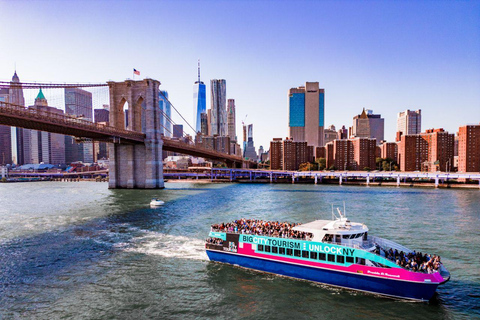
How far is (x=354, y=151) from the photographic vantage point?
160 metres

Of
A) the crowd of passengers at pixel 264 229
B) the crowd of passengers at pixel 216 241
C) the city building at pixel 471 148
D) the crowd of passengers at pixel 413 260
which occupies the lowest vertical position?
the crowd of passengers at pixel 216 241

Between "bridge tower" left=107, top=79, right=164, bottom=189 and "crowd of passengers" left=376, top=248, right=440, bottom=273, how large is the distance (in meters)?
76.6

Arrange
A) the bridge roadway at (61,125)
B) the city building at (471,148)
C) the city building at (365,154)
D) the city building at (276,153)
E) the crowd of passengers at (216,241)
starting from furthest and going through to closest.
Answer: the city building at (276,153)
the city building at (365,154)
the city building at (471,148)
the bridge roadway at (61,125)
the crowd of passengers at (216,241)

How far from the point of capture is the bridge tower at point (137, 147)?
3533 inches

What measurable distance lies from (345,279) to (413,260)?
14.1 ft

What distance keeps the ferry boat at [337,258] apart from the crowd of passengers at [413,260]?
0.05 m

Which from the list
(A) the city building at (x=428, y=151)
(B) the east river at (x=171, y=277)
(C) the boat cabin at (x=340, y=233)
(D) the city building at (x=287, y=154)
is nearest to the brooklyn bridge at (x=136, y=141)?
(B) the east river at (x=171, y=277)

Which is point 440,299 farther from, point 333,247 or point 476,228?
point 476,228

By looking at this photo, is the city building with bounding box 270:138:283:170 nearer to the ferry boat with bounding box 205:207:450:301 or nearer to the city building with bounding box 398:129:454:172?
the city building with bounding box 398:129:454:172

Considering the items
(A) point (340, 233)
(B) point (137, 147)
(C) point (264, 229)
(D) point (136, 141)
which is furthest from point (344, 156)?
(A) point (340, 233)

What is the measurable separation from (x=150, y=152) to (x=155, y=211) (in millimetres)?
41084

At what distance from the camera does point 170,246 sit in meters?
30.9

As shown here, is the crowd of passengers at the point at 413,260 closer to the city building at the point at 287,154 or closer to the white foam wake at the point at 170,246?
the white foam wake at the point at 170,246

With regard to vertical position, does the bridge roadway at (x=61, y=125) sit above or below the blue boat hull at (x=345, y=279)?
above
